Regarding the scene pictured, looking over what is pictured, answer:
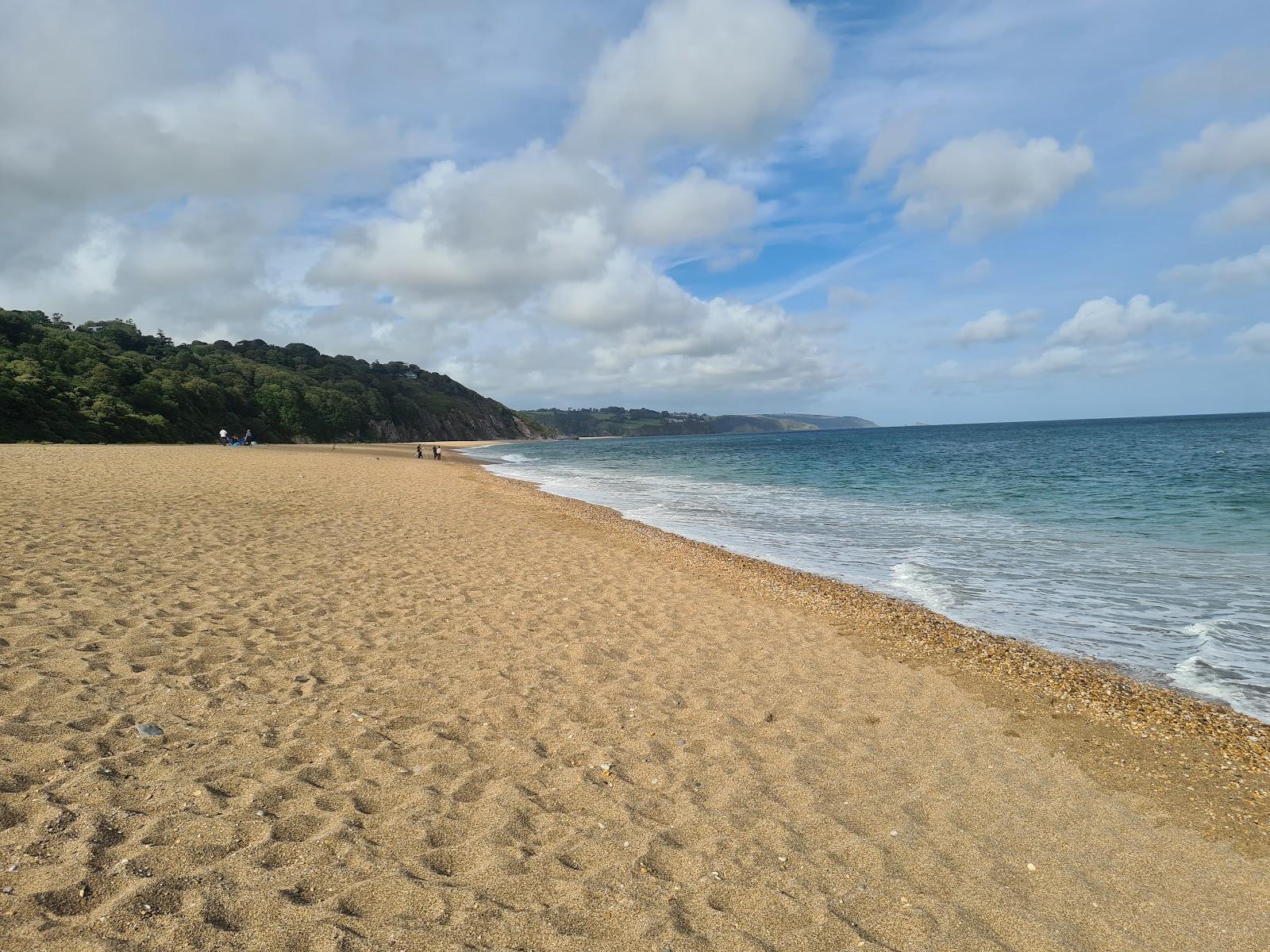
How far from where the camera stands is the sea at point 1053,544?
30.0 feet

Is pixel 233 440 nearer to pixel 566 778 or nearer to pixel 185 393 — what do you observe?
pixel 185 393

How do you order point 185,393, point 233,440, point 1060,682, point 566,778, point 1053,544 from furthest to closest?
point 185,393 < point 233,440 < point 1053,544 < point 1060,682 < point 566,778

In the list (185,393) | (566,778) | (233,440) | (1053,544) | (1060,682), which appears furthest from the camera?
(185,393)

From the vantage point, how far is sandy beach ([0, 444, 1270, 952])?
3.33m

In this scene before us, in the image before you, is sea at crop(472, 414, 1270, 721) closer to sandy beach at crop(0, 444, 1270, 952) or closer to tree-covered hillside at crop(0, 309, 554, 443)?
sandy beach at crop(0, 444, 1270, 952)

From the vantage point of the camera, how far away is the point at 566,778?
15.7 ft

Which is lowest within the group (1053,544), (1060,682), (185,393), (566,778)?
(1060,682)

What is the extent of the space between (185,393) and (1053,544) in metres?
81.3

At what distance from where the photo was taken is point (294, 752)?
467cm

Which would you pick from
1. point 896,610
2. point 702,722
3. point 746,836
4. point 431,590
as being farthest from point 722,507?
point 746,836

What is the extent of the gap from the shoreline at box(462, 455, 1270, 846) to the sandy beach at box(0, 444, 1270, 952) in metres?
0.05

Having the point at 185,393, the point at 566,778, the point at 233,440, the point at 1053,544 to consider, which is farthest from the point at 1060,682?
the point at 185,393

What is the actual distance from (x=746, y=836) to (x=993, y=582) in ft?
34.9

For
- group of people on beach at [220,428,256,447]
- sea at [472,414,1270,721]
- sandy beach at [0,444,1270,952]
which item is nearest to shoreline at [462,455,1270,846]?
sandy beach at [0,444,1270,952]
